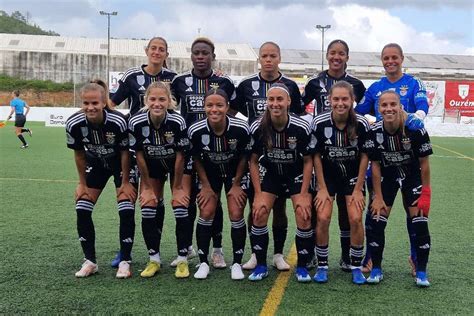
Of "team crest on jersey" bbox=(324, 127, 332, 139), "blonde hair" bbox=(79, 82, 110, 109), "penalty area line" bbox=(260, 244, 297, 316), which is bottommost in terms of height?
"penalty area line" bbox=(260, 244, 297, 316)

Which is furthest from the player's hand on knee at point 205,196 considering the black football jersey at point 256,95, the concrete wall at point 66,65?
the concrete wall at point 66,65

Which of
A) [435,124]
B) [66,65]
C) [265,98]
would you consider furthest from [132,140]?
[66,65]

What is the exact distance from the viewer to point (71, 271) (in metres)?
4.86

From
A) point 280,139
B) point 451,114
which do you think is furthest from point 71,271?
point 451,114

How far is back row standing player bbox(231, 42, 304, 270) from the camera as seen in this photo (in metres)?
5.08

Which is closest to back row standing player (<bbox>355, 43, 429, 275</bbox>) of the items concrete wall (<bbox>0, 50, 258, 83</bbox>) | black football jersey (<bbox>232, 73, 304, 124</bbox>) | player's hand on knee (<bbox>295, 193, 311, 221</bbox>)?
player's hand on knee (<bbox>295, 193, 311, 221</bbox>)

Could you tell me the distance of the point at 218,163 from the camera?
16.0 feet

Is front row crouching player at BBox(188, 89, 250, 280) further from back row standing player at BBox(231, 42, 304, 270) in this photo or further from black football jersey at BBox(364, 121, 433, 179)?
black football jersey at BBox(364, 121, 433, 179)

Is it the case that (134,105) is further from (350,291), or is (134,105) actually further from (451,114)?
(451,114)

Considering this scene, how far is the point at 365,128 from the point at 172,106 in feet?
5.66

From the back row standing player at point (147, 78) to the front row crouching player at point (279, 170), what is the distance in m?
1.04

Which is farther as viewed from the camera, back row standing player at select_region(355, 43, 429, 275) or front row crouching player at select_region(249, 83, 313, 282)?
back row standing player at select_region(355, 43, 429, 275)

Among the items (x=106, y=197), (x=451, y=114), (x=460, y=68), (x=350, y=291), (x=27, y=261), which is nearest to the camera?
(x=350, y=291)

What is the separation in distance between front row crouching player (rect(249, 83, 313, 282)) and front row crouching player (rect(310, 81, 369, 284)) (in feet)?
0.32
